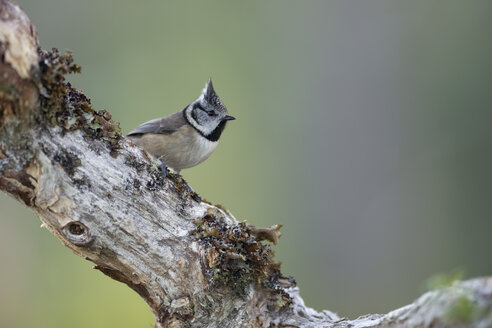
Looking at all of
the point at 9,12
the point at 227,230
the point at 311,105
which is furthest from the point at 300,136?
the point at 9,12

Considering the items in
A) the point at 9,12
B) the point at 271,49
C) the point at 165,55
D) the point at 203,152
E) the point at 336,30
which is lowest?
the point at 9,12

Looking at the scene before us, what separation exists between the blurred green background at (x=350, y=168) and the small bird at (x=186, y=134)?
2.76 m

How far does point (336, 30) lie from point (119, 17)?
164 inches

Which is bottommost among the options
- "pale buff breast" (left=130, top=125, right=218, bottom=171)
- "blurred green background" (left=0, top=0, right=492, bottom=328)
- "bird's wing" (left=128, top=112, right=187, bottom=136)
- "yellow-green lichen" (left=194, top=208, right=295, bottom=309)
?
"yellow-green lichen" (left=194, top=208, right=295, bottom=309)

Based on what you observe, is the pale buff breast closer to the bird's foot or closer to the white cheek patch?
the white cheek patch

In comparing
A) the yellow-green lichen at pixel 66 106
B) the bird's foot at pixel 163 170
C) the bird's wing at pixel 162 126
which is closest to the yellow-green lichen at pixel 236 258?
the bird's foot at pixel 163 170

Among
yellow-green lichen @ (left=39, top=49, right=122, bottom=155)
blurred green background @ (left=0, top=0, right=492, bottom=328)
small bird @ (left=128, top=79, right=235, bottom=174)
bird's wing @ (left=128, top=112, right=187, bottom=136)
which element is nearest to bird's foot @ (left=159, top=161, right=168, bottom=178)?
yellow-green lichen @ (left=39, top=49, right=122, bottom=155)

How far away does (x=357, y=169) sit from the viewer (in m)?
6.93

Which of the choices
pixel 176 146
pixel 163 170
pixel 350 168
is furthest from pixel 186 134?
pixel 350 168

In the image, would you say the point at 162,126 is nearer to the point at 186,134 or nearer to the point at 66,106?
the point at 186,134

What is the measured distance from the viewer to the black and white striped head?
4641 mm

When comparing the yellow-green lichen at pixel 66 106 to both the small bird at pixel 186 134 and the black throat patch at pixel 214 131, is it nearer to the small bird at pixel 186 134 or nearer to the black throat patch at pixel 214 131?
the small bird at pixel 186 134

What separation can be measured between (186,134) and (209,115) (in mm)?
328

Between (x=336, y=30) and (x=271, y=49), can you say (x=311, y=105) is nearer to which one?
(x=336, y=30)
